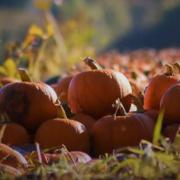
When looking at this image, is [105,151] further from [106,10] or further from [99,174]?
[106,10]

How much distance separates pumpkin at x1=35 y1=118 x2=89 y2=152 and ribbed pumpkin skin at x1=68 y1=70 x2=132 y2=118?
1.20 ft

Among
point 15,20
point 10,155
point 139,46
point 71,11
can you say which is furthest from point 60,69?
Result: point 15,20

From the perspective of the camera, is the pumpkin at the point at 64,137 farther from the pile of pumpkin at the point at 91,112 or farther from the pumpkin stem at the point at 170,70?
the pumpkin stem at the point at 170,70

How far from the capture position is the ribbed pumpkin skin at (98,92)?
12.2ft

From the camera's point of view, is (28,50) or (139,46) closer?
(28,50)

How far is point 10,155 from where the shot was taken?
2.86 metres

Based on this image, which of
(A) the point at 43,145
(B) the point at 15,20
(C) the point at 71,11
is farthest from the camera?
(B) the point at 15,20

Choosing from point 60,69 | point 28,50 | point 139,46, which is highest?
point 28,50

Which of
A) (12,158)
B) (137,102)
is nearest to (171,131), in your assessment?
(137,102)

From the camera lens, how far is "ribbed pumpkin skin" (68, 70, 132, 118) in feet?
12.2

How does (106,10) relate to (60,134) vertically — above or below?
below

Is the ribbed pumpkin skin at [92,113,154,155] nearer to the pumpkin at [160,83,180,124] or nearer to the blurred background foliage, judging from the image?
the pumpkin at [160,83,180,124]

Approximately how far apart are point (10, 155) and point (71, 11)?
858 inches

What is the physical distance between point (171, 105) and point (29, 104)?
63 centimetres
